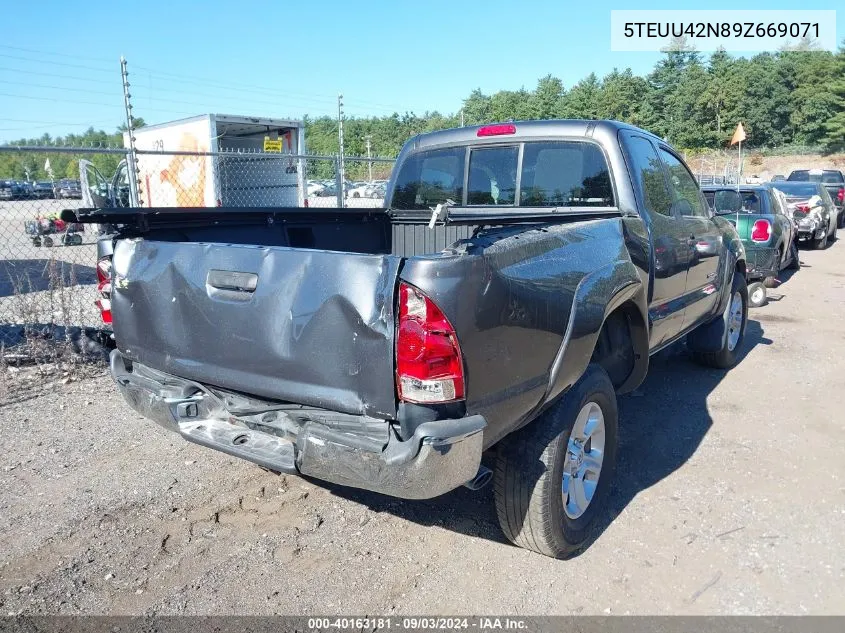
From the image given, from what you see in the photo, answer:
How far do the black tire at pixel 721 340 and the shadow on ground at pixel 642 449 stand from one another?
12cm

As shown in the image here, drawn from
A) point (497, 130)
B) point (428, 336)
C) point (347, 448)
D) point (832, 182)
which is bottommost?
point (347, 448)

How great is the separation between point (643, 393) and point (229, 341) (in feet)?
12.6

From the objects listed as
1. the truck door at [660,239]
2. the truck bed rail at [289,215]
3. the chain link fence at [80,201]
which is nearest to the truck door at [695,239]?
the truck door at [660,239]

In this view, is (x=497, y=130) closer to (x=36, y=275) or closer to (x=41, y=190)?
(x=36, y=275)

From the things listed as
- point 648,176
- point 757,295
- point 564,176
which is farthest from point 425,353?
point 757,295

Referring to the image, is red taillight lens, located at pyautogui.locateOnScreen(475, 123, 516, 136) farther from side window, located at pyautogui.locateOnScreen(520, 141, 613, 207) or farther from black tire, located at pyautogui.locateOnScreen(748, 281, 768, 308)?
black tire, located at pyautogui.locateOnScreen(748, 281, 768, 308)

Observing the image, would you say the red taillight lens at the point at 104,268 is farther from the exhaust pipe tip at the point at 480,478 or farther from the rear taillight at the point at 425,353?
the exhaust pipe tip at the point at 480,478

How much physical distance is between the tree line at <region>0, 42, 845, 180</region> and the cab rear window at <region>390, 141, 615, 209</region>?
52716mm

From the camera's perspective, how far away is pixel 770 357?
255 inches

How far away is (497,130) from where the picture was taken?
4398 mm

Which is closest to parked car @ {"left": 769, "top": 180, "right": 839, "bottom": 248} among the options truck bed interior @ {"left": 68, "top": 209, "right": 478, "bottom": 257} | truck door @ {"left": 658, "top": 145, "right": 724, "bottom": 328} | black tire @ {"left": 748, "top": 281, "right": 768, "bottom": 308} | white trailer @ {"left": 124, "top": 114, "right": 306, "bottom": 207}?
black tire @ {"left": 748, "top": 281, "right": 768, "bottom": 308}

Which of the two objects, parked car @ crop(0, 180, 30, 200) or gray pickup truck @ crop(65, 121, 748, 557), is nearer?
gray pickup truck @ crop(65, 121, 748, 557)

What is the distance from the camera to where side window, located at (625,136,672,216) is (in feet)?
13.0

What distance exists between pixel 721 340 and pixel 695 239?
4.87 feet
